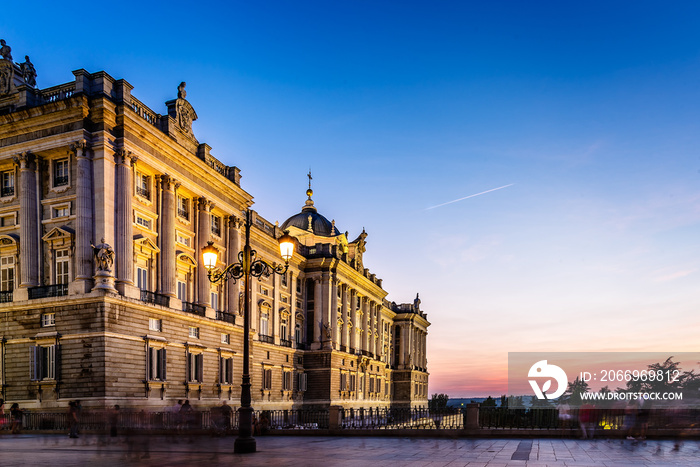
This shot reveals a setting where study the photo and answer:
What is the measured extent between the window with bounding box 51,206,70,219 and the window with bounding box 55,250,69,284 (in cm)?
217

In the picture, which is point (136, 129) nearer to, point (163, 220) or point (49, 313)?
point (163, 220)

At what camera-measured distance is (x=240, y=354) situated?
4669 centimetres

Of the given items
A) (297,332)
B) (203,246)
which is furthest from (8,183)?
(297,332)

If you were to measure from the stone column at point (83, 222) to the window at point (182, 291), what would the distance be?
8.78 meters

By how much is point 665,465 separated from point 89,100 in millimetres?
33106

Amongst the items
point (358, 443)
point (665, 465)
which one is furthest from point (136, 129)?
point (665, 465)

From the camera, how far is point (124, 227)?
3531 centimetres

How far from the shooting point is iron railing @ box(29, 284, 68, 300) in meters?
34.2

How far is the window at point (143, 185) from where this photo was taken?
37.8 meters

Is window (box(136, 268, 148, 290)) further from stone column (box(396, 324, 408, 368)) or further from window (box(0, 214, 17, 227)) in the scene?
stone column (box(396, 324, 408, 368))

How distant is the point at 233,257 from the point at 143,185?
11.5 meters

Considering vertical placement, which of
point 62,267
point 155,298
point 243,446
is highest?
point 62,267

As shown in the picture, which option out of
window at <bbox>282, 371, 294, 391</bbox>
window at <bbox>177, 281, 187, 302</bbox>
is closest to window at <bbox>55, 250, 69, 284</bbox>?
window at <bbox>177, 281, 187, 302</bbox>

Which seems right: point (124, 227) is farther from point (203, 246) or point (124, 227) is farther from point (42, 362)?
point (203, 246)
